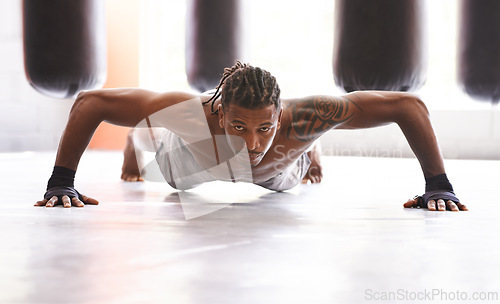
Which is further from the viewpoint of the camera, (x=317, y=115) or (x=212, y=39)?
(x=212, y=39)

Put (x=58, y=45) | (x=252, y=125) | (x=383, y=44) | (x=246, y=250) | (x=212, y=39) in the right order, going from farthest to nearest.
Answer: (x=212, y=39) → (x=58, y=45) → (x=383, y=44) → (x=252, y=125) → (x=246, y=250)

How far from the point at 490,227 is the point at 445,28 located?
356cm

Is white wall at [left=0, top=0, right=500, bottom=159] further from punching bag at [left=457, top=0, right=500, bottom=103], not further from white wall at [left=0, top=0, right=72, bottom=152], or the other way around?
punching bag at [left=457, top=0, right=500, bottom=103]

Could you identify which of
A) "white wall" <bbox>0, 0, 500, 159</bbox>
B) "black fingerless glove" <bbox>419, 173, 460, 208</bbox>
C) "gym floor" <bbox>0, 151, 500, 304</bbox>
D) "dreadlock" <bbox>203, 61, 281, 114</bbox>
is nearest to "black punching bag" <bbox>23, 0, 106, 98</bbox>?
"gym floor" <bbox>0, 151, 500, 304</bbox>

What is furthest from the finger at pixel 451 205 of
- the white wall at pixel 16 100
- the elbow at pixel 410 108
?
the white wall at pixel 16 100

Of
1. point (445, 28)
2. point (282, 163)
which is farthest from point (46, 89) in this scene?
point (445, 28)

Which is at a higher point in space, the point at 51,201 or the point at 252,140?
the point at 252,140

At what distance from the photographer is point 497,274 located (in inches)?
32.8

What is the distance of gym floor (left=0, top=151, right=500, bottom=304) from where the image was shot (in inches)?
29.0

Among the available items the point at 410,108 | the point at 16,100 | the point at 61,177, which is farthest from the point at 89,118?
the point at 16,100

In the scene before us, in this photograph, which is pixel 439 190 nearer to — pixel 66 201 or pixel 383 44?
pixel 383 44

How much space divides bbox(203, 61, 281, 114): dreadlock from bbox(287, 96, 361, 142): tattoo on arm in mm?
133

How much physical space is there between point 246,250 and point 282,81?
12.0ft

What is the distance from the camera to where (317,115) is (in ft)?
5.00
